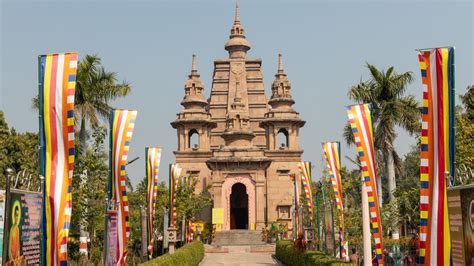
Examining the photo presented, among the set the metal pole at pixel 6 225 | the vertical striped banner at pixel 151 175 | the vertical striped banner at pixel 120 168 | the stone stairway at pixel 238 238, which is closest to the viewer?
the metal pole at pixel 6 225

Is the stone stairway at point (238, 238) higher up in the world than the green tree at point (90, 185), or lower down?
lower down

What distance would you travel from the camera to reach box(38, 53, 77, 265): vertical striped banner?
12.5m

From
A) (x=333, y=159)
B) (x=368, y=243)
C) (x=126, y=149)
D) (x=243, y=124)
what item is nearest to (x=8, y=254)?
(x=126, y=149)

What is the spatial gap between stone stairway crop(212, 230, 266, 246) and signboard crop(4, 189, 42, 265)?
4713cm

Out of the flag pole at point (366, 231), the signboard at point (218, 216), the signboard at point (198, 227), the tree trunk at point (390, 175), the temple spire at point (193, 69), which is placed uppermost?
the temple spire at point (193, 69)

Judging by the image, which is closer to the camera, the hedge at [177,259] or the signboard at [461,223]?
the signboard at [461,223]

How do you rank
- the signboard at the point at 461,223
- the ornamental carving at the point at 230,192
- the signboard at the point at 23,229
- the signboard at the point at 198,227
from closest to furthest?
the signboard at the point at 461,223
the signboard at the point at 23,229
the signboard at the point at 198,227
the ornamental carving at the point at 230,192

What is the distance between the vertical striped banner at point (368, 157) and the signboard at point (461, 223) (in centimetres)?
565

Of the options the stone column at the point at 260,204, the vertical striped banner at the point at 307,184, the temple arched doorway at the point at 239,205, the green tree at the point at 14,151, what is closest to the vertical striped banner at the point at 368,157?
the vertical striped banner at the point at 307,184

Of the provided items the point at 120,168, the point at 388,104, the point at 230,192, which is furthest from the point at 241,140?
the point at 120,168

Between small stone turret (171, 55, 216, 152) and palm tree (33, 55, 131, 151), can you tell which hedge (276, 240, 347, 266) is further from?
small stone turret (171, 55, 216, 152)

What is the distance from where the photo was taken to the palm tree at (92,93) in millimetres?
32219

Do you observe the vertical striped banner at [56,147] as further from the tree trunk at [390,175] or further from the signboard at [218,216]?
the signboard at [218,216]

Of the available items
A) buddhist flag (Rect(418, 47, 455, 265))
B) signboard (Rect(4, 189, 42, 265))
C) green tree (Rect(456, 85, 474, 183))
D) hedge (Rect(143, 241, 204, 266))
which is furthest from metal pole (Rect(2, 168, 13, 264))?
green tree (Rect(456, 85, 474, 183))
